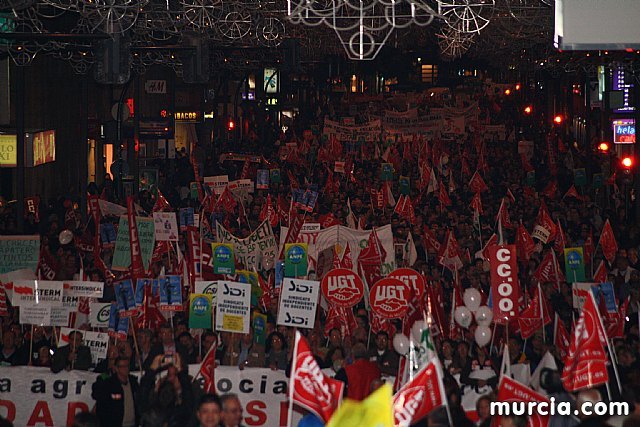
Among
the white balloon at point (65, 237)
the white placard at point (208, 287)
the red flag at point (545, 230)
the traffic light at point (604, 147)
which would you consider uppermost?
the traffic light at point (604, 147)

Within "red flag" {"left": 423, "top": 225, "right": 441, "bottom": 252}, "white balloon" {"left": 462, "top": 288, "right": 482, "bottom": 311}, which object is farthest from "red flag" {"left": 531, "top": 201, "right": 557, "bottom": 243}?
"white balloon" {"left": 462, "top": 288, "right": 482, "bottom": 311}

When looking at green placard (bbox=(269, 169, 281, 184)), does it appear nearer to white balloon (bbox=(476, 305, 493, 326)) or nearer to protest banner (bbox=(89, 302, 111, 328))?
protest banner (bbox=(89, 302, 111, 328))

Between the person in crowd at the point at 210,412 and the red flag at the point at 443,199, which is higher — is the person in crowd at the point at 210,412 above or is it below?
below

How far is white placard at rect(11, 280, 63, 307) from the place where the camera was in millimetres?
15922

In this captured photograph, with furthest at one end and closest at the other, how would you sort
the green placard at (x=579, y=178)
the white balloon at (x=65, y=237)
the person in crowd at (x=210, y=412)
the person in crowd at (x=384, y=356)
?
1. the green placard at (x=579, y=178)
2. the white balloon at (x=65, y=237)
3. the person in crowd at (x=384, y=356)
4. the person in crowd at (x=210, y=412)

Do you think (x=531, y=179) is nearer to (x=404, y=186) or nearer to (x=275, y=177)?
(x=404, y=186)

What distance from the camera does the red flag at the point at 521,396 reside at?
39.0 feet

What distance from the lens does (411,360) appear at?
522 inches

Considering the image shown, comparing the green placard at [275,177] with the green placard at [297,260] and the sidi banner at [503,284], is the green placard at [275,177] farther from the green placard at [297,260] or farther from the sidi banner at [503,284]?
the sidi banner at [503,284]

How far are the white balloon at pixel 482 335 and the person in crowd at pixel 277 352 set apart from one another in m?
2.22

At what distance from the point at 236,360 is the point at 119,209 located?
1006cm

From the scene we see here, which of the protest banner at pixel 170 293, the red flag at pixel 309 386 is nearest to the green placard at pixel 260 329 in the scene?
the protest banner at pixel 170 293

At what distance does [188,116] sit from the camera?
2212 inches

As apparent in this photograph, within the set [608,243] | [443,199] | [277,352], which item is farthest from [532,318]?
[443,199]
